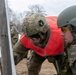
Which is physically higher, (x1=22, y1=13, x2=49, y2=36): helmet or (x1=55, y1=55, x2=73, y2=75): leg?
(x1=22, y1=13, x2=49, y2=36): helmet

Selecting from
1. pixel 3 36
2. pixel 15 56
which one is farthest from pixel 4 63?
pixel 15 56

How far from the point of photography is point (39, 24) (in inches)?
187

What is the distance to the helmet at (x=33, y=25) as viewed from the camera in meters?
4.66

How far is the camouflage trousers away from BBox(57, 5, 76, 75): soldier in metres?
0.71

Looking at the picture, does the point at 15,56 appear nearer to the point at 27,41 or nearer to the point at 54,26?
the point at 27,41

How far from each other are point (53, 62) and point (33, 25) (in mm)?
1063

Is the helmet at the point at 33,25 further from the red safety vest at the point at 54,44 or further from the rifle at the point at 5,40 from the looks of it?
the rifle at the point at 5,40

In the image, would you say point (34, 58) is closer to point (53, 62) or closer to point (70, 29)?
point (53, 62)

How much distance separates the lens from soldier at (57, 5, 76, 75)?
3943mm

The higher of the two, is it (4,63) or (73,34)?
(73,34)

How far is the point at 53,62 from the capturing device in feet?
18.2

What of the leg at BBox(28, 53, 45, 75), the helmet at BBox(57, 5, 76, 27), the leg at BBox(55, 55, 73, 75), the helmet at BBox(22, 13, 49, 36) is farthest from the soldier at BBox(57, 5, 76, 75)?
the leg at BBox(28, 53, 45, 75)

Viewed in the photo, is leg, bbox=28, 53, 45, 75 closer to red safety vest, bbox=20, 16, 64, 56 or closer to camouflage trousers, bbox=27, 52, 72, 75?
camouflage trousers, bbox=27, 52, 72, 75

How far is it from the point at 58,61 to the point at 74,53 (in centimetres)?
139
